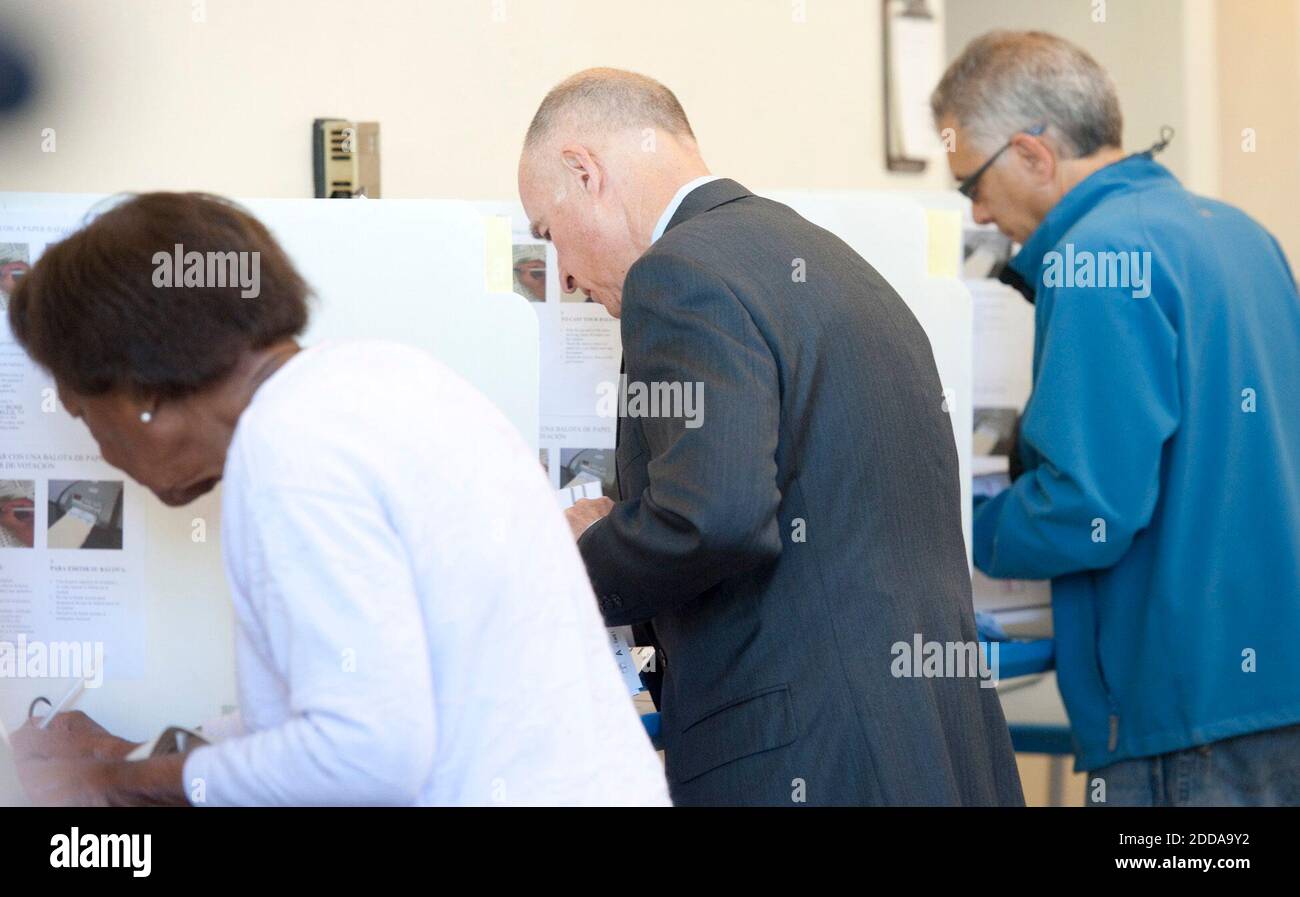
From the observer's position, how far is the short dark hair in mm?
1012

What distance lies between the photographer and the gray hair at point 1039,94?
2.17 metres

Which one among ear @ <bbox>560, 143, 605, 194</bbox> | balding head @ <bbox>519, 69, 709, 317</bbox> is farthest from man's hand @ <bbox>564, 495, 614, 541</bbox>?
ear @ <bbox>560, 143, 605, 194</bbox>

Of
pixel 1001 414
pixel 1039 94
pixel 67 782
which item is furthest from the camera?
pixel 1001 414

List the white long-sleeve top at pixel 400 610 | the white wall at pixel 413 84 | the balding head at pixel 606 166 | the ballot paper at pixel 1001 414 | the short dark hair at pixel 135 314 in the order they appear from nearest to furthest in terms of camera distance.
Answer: the white long-sleeve top at pixel 400 610, the short dark hair at pixel 135 314, the balding head at pixel 606 166, the white wall at pixel 413 84, the ballot paper at pixel 1001 414

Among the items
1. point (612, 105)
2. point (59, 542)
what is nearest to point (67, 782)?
point (59, 542)

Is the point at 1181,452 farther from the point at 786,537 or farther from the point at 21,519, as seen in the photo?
the point at 21,519

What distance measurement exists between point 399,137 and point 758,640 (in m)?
1.29

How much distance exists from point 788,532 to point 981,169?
107cm

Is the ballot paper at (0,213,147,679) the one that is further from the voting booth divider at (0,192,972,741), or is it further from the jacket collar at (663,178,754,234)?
the jacket collar at (663,178,754,234)

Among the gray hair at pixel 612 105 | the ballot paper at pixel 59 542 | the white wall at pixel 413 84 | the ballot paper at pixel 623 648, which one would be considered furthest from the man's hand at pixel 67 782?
the white wall at pixel 413 84

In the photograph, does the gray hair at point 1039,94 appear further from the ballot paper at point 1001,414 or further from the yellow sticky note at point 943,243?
the ballot paper at point 1001,414

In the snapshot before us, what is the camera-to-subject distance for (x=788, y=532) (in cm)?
142

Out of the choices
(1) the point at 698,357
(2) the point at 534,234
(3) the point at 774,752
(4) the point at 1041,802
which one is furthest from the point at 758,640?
(4) the point at 1041,802

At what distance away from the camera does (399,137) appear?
2365mm
